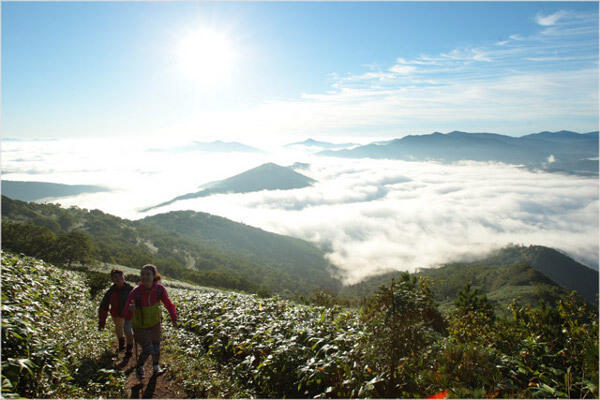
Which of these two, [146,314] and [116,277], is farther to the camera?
[116,277]

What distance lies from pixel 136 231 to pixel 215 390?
205428mm

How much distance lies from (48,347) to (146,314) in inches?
71.0

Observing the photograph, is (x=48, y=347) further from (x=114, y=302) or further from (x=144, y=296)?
(x=114, y=302)

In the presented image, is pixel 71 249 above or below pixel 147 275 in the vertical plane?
below

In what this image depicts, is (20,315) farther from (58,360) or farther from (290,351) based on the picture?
(290,351)

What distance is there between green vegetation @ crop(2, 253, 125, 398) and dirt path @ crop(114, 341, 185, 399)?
25 cm

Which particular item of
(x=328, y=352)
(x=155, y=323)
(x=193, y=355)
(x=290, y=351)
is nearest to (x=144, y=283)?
(x=155, y=323)

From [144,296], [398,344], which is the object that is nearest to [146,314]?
[144,296]

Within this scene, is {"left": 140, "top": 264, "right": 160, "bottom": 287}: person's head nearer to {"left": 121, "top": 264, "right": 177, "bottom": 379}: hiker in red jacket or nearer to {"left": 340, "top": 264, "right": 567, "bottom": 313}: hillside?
{"left": 121, "top": 264, "right": 177, "bottom": 379}: hiker in red jacket

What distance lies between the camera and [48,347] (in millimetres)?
5680

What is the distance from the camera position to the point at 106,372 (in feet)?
22.0

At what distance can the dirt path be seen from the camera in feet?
21.0

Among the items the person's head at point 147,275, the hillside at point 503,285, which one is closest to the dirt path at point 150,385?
the person's head at point 147,275

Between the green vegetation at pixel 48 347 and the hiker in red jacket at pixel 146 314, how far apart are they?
766 mm
